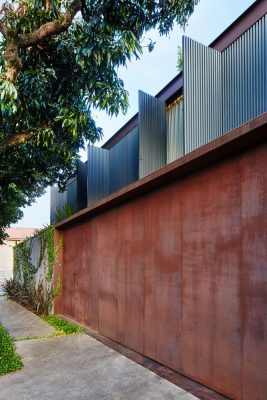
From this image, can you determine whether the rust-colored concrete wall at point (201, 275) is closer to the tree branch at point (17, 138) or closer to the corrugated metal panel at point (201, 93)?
the corrugated metal panel at point (201, 93)

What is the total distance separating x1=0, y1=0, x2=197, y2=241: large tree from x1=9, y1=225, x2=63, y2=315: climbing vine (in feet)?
13.0

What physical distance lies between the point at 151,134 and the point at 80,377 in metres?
3.64

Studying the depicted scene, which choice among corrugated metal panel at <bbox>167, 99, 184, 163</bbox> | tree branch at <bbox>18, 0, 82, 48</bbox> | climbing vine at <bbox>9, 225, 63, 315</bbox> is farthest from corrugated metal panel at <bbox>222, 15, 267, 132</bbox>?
climbing vine at <bbox>9, 225, 63, 315</bbox>

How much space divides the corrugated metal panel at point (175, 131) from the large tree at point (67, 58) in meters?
1.25

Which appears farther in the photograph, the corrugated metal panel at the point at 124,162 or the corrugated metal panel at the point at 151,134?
the corrugated metal panel at the point at 124,162

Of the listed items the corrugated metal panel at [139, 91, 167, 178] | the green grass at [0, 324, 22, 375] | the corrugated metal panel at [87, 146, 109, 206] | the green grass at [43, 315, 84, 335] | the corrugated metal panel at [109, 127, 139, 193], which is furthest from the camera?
the corrugated metal panel at [87, 146, 109, 206]

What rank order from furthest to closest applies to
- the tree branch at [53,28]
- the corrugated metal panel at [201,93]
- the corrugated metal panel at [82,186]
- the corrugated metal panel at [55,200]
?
the corrugated metal panel at [55,200], the corrugated metal panel at [82,186], the tree branch at [53,28], the corrugated metal panel at [201,93]

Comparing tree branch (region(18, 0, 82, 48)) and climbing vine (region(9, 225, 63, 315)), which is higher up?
tree branch (region(18, 0, 82, 48))

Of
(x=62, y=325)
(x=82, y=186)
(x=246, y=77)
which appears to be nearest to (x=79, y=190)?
(x=82, y=186)

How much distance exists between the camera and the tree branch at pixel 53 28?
600 cm

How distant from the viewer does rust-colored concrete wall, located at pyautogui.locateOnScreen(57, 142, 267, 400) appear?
3.30 meters

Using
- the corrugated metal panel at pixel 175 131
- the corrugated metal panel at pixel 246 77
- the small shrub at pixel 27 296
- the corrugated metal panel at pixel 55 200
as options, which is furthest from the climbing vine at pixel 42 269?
the corrugated metal panel at pixel 246 77

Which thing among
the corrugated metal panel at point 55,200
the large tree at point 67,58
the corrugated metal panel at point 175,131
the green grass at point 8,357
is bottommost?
the green grass at point 8,357

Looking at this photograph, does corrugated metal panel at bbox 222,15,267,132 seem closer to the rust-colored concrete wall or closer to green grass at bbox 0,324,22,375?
the rust-colored concrete wall
